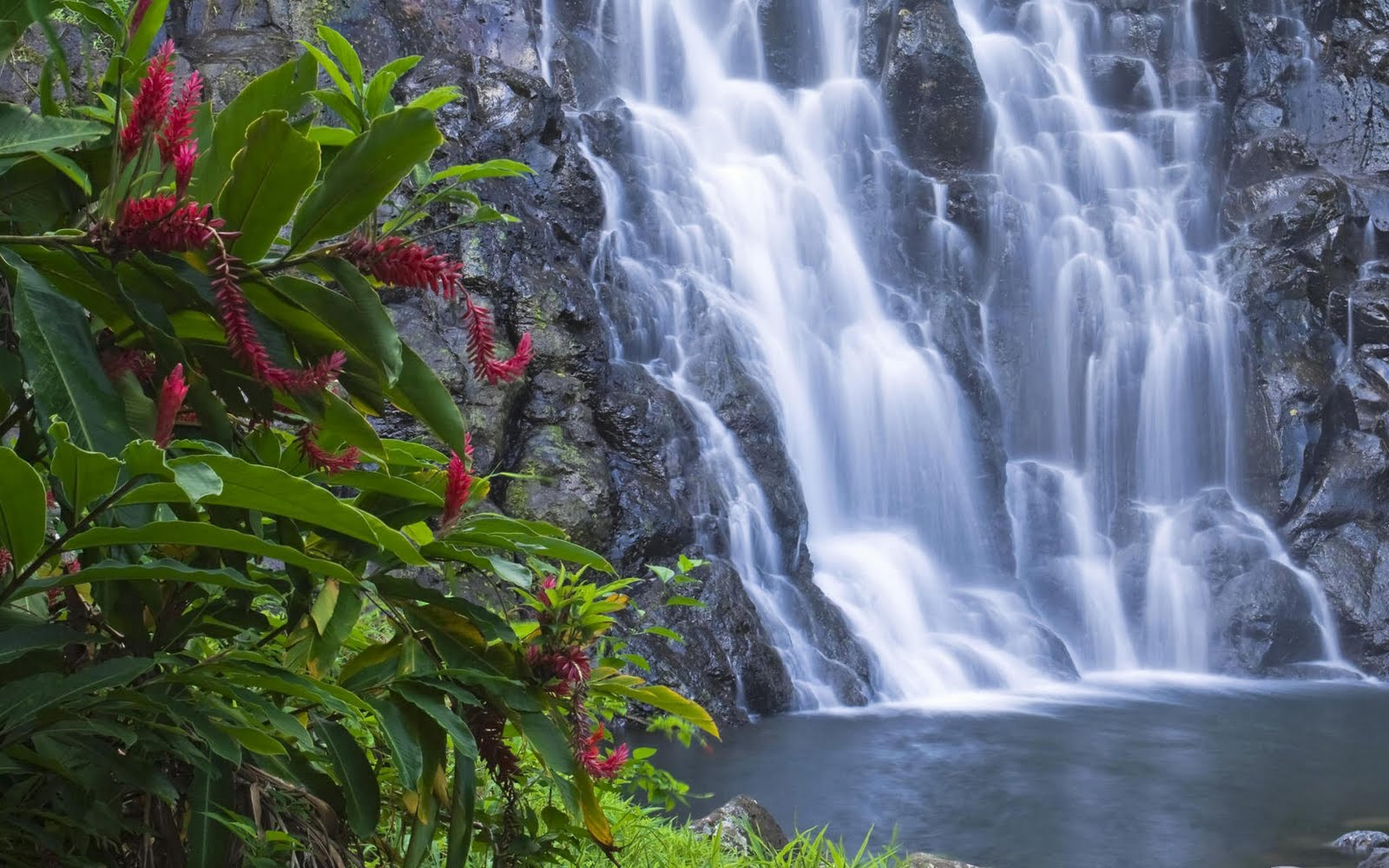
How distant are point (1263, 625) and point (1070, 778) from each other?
25.4 feet

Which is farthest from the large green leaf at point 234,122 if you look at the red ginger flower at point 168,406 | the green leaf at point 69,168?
the red ginger flower at point 168,406

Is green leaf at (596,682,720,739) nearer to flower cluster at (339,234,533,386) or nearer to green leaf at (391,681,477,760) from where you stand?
green leaf at (391,681,477,760)

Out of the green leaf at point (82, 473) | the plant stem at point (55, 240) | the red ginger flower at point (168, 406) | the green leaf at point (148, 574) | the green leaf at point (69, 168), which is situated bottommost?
the green leaf at point (148, 574)

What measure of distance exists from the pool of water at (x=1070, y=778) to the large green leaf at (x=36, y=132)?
6925 millimetres

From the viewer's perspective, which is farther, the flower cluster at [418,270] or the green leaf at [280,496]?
the flower cluster at [418,270]

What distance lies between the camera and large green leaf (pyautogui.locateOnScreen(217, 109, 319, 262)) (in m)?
1.37

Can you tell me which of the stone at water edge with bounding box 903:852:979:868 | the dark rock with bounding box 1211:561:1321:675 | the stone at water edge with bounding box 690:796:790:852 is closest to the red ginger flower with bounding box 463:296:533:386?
the stone at water edge with bounding box 690:796:790:852

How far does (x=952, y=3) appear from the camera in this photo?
21.9 meters

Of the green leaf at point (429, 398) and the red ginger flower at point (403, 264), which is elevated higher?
the red ginger flower at point (403, 264)

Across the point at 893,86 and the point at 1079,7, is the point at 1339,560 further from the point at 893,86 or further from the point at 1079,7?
the point at 1079,7

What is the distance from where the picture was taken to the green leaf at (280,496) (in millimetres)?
1206

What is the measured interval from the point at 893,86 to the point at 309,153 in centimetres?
2072

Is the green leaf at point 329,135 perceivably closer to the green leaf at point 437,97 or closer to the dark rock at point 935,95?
the green leaf at point 437,97

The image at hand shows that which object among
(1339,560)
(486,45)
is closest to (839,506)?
(1339,560)
